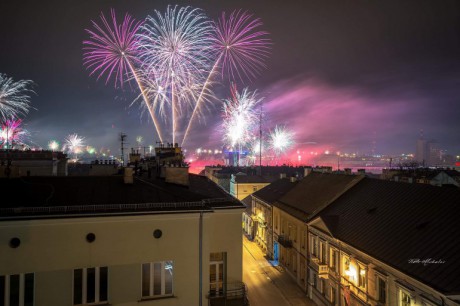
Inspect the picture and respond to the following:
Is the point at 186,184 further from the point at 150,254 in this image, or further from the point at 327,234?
the point at 327,234

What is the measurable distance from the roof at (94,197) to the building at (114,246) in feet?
0.15

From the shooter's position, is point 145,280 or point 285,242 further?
point 285,242

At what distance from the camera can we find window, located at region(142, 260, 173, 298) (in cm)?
1567

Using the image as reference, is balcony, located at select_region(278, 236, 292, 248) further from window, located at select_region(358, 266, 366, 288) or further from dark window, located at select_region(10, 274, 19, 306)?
dark window, located at select_region(10, 274, 19, 306)

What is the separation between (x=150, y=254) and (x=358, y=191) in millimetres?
26377

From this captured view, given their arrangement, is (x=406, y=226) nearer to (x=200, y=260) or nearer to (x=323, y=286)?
(x=323, y=286)

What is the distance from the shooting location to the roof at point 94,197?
14.8m

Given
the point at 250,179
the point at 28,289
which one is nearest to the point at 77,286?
the point at 28,289

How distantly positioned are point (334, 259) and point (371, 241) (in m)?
5.62

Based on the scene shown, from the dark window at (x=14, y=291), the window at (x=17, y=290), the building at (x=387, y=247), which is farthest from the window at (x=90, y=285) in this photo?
the building at (x=387, y=247)

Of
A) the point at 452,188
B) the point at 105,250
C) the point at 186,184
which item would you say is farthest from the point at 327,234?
the point at 105,250

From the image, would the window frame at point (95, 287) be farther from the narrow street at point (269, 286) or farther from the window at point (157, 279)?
the narrow street at point (269, 286)

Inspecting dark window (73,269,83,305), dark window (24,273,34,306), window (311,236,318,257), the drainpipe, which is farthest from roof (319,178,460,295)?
dark window (24,273,34,306)

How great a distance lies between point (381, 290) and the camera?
22469 millimetres
